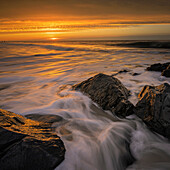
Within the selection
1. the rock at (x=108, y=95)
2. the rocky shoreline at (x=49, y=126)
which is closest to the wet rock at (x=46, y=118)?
the rocky shoreline at (x=49, y=126)

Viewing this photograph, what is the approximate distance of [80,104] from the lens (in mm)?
3576

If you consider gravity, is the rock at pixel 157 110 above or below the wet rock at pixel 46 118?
above

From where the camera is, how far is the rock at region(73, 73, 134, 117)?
3.01m

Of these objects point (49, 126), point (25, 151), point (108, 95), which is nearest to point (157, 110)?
point (108, 95)

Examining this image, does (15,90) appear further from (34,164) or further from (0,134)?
(34,164)

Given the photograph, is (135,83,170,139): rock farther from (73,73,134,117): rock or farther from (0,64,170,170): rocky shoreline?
(73,73,134,117): rock

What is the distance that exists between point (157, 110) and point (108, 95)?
1.20m

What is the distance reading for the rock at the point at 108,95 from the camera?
9.87 ft

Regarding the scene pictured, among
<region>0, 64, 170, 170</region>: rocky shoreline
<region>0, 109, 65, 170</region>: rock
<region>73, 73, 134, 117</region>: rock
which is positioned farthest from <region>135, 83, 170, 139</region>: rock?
<region>0, 109, 65, 170</region>: rock

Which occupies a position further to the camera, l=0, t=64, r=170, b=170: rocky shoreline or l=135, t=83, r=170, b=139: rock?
l=135, t=83, r=170, b=139: rock

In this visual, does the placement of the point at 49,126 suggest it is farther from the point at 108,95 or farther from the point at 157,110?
the point at 157,110

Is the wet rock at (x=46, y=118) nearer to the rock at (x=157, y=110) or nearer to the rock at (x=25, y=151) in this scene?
the rock at (x=25, y=151)

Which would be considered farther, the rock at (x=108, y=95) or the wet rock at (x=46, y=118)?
the rock at (x=108, y=95)

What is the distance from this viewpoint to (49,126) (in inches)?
101
